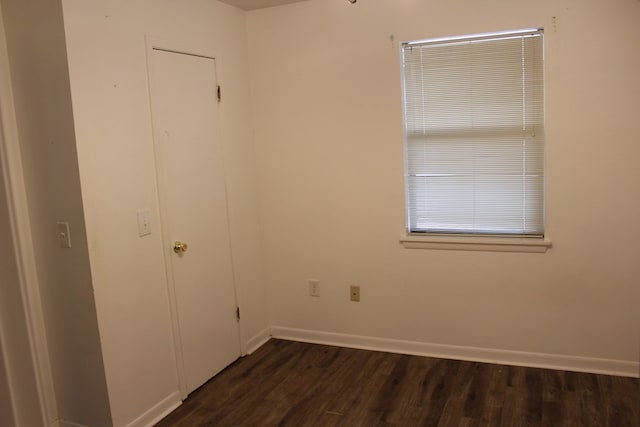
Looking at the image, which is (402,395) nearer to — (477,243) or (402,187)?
(477,243)

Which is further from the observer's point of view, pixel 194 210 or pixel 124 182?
pixel 194 210

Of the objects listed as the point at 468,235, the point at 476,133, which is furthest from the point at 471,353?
the point at 476,133

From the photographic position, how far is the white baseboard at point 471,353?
3.00 m

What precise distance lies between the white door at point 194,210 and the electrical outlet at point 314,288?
0.57m

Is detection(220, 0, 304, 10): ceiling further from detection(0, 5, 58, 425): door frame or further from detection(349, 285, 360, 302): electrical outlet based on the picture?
detection(349, 285, 360, 302): electrical outlet

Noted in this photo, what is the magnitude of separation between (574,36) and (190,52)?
7.12 ft

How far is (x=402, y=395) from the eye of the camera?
290cm

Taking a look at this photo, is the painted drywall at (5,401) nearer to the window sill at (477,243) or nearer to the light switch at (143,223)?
the light switch at (143,223)

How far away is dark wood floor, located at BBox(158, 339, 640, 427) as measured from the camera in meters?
2.64

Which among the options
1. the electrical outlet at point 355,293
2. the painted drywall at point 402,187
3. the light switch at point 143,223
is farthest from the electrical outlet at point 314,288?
the light switch at point 143,223

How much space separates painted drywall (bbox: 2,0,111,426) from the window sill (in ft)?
6.36

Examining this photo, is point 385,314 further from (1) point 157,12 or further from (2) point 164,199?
(1) point 157,12

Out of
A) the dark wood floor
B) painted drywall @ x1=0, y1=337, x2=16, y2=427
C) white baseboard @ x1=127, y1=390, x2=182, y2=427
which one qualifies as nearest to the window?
the dark wood floor

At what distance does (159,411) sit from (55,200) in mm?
1257
